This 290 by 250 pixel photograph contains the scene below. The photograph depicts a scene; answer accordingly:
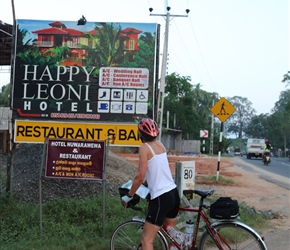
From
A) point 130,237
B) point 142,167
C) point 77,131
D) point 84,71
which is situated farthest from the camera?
point 84,71

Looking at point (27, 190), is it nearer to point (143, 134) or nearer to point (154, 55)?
point (154, 55)

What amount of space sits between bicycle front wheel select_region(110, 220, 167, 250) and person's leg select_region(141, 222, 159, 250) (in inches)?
11.7

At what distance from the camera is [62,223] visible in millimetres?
7191

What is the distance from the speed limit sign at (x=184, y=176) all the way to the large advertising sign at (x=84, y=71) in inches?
44.0

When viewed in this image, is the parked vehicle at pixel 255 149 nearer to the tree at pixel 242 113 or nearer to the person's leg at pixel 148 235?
the person's leg at pixel 148 235

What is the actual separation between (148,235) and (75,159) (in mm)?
2639

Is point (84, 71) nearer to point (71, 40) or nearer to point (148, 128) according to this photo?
point (71, 40)

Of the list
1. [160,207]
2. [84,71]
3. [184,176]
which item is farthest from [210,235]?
[84,71]

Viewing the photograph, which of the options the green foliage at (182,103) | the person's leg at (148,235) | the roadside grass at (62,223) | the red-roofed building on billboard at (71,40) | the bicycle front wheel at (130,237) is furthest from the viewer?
the green foliage at (182,103)

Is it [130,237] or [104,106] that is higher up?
[104,106]

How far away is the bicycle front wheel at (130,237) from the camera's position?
5164mm

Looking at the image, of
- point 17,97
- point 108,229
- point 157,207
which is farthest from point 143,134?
point 17,97

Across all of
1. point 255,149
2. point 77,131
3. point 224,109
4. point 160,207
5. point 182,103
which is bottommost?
point 255,149

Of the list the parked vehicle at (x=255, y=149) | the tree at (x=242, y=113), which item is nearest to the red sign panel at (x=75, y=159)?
the parked vehicle at (x=255, y=149)
